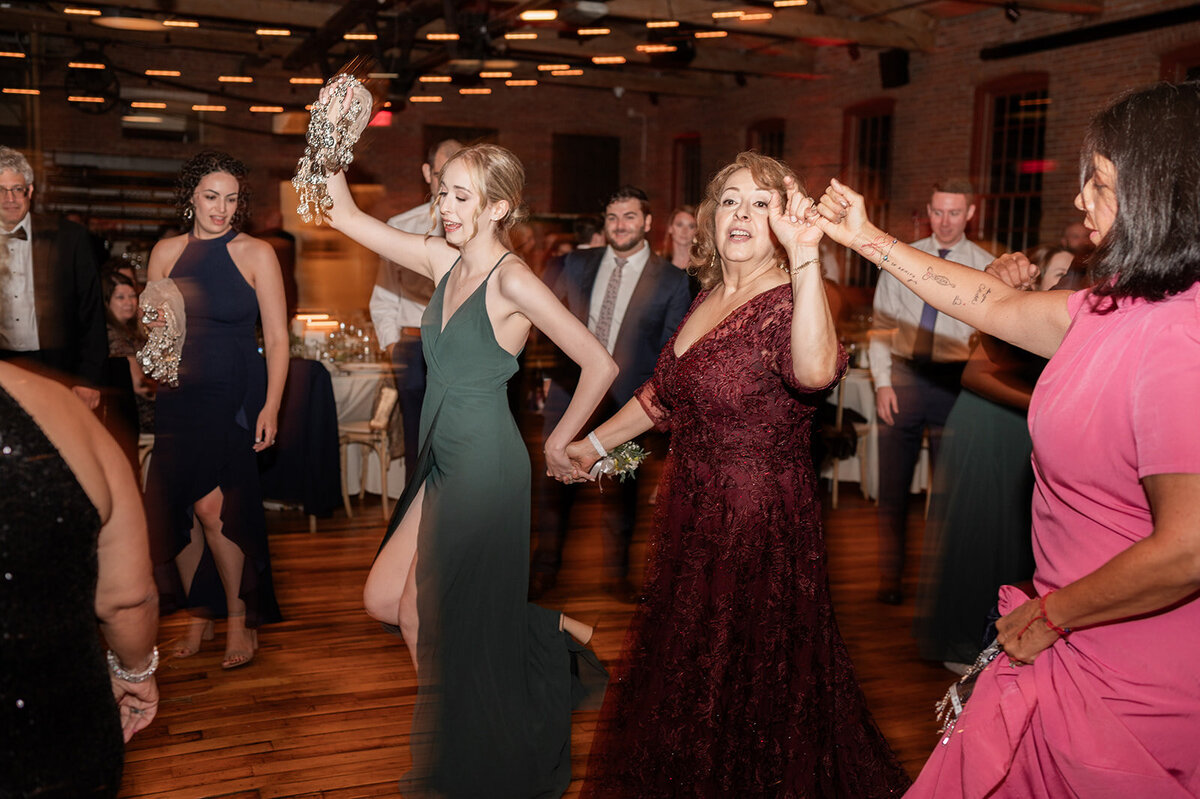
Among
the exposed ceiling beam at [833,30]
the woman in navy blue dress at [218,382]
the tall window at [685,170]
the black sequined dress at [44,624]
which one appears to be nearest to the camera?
the black sequined dress at [44,624]

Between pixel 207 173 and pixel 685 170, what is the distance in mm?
13932

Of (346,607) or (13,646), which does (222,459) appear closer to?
(346,607)

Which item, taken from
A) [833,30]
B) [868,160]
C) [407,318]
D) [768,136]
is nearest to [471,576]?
[407,318]

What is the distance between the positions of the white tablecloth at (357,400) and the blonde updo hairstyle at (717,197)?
369 centimetres

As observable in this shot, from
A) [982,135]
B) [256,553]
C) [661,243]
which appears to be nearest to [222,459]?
[256,553]

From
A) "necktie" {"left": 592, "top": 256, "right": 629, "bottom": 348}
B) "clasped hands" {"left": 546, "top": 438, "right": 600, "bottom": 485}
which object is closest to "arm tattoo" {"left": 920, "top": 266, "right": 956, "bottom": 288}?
"clasped hands" {"left": 546, "top": 438, "right": 600, "bottom": 485}

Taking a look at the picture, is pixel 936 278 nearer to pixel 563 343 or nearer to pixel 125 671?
pixel 563 343

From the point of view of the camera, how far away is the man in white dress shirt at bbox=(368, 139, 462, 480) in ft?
14.6

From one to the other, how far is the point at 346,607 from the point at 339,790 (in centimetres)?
166

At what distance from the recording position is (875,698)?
3.50 m

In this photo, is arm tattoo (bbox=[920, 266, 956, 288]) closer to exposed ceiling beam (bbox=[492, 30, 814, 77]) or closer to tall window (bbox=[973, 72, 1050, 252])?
tall window (bbox=[973, 72, 1050, 252])

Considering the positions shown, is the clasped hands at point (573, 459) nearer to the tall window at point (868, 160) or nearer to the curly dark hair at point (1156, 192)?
the curly dark hair at point (1156, 192)

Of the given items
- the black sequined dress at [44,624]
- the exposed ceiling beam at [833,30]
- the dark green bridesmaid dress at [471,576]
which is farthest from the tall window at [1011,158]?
the black sequined dress at [44,624]

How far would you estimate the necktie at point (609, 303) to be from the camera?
4.56 metres
